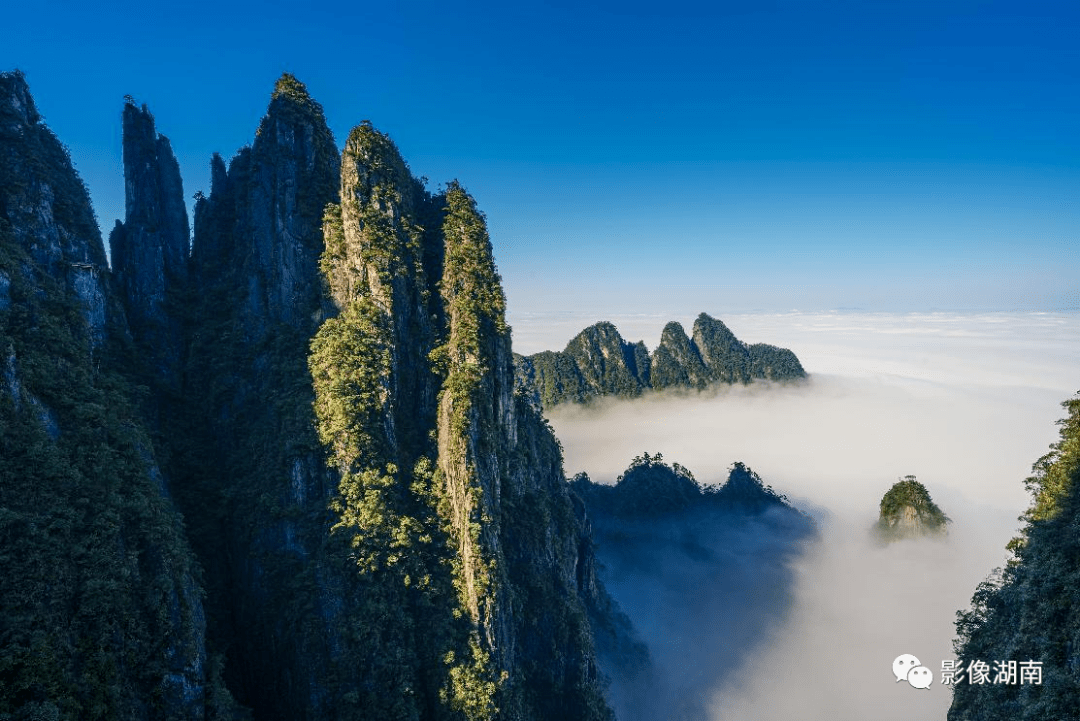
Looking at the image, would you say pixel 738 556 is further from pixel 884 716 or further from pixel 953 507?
pixel 953 507

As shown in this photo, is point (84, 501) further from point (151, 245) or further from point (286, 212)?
point (151, 245)

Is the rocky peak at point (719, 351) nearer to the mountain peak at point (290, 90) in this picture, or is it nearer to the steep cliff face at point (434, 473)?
the steep cliff face at point (434, 473)

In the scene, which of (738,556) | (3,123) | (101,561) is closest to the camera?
(101,561)

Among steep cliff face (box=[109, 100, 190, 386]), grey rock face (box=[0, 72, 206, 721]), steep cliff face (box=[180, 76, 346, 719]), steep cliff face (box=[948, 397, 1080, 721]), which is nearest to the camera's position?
A: steep cliff face (box=[948, 397, 1080, 721])

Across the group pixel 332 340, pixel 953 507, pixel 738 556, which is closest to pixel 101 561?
pixel 332 340

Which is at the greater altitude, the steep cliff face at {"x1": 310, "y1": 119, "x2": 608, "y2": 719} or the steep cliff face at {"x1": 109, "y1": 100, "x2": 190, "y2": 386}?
the steep cliff face at {"x1": 109, "y1": 100, "x2": 190, "y2": 386}

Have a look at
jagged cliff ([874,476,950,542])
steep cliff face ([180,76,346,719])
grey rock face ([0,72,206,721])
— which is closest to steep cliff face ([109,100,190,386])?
steep cliff face ([180,76,346,719])

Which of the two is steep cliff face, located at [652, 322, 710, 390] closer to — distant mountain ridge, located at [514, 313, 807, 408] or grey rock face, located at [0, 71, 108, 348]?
distant mountain ridge, located at [514, 313, 807, 408]
